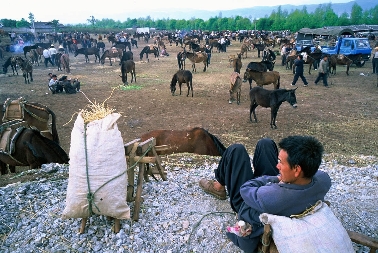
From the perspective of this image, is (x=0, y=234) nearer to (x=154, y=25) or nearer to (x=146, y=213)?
(x=146, y=213)

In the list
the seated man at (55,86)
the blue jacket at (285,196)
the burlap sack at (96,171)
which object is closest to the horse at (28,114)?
the burlap sack at (96,171)

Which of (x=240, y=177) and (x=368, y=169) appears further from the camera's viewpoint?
(x=368, y=169)

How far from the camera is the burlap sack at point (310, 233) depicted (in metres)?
2.15

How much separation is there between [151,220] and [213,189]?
89 cm

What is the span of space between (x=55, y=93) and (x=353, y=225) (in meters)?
13.9

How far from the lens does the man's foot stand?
374cm

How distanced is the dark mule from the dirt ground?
1.69ft

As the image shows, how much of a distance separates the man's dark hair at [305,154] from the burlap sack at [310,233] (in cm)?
34

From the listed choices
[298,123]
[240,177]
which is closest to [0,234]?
[240,177]

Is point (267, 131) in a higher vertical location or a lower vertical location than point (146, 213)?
lower

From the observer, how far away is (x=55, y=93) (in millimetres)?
14234

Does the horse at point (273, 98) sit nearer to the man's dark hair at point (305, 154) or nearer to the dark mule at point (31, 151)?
the dark mule at point (31, 151)

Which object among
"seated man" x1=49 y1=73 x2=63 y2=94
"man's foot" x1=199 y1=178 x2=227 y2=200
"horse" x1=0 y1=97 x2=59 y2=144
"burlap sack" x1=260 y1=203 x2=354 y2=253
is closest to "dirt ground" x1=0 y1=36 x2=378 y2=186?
"seated man" x1=49 y1=73 x2=63 y2=94

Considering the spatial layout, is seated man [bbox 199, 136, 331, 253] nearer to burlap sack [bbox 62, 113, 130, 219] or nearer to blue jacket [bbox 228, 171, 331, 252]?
blue jacket [bbox 228, 171, 331, 252]
